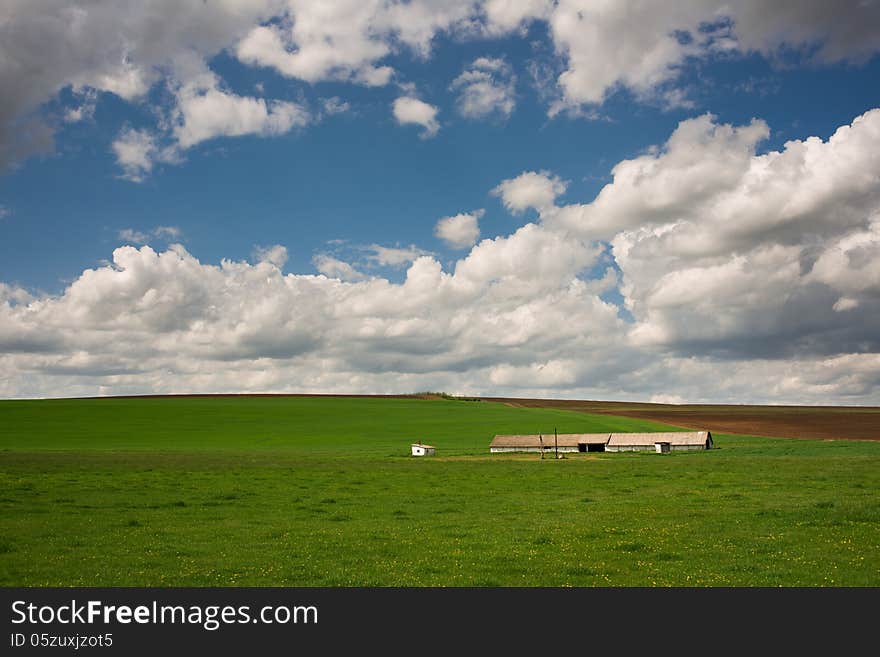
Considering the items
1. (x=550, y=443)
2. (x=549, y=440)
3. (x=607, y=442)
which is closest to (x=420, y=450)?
(x=550, y=443)

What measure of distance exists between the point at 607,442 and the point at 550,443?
8.26 metres

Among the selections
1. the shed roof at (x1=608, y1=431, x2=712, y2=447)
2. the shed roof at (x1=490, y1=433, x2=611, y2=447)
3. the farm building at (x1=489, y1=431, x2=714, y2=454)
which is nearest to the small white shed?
the farm building at (x1=489, y1=431, x2=714, y2=454)

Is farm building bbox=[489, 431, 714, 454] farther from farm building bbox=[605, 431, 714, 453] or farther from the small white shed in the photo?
the small white shed

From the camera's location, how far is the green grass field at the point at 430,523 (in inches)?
696

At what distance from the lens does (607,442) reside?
97125 mm

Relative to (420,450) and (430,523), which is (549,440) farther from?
(430,523)

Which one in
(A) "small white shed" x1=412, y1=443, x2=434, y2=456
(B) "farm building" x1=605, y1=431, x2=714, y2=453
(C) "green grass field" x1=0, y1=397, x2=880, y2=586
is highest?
(C) "green grass field" x1=0, y1=397, x2=880, y2=586

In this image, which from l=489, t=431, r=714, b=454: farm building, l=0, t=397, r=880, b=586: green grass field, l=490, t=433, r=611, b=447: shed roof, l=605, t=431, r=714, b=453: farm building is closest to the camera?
l=0, t=397, r=880, b=586: green grass field

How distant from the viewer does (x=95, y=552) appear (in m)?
20.8

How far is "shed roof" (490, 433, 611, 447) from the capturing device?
95.1m
